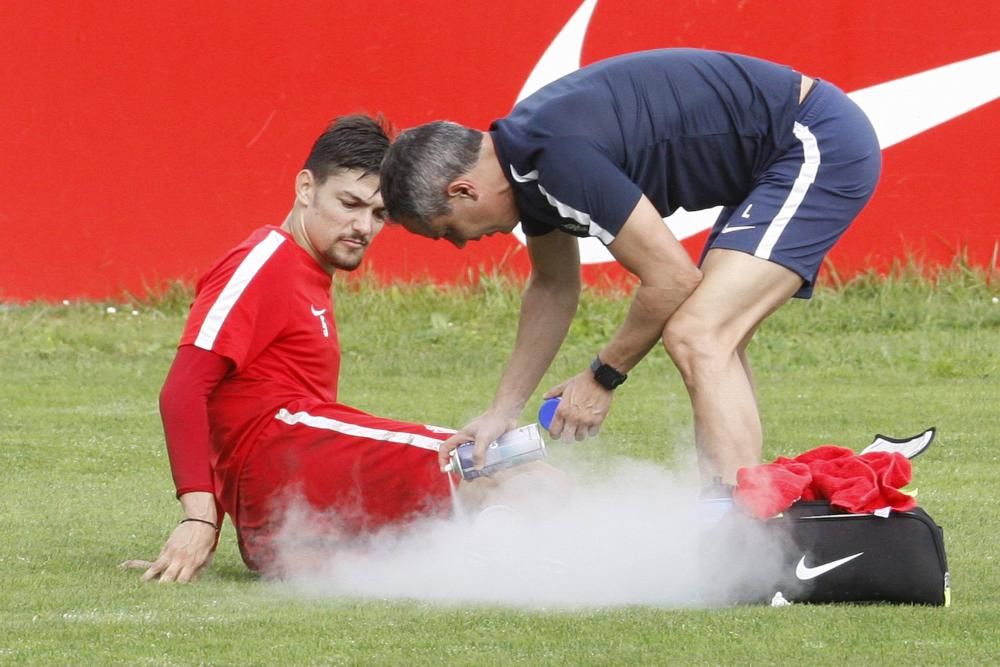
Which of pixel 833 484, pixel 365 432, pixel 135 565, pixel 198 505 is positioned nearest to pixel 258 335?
pixel 365 432

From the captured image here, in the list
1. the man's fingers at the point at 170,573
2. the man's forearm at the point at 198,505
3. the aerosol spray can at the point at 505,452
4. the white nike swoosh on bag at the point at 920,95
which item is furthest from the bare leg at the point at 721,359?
the white nike swoosh on bag at the point at 920,95

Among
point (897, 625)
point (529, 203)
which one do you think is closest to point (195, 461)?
point (529, 203)

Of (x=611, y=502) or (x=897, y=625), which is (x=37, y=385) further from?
(x=897, y=625)

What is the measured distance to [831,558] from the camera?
4664 mm

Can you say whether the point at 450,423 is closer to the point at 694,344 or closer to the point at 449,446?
the point at 449,446

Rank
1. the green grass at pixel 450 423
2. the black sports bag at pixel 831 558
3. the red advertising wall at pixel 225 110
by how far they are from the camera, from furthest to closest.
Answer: the red advertising wall at pixel 225 110 < the black sports bag at pixel 831 558 < the green grass at pixel 450 423

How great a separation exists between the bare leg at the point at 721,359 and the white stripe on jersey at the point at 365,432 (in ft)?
2.87

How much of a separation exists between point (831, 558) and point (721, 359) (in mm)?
666

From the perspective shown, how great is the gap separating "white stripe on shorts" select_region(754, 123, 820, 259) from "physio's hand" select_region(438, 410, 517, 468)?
940 mm

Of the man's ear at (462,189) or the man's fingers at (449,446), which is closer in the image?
the man's ear at (462,189)

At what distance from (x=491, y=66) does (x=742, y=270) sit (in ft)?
23.9

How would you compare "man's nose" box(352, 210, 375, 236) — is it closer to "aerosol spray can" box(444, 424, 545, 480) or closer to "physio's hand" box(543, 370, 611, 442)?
"aerosol spray can" box(444, 424, 545, 480)

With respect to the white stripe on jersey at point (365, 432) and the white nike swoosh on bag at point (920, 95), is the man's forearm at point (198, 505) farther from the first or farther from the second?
the white nike swoosh on bag at point (920, 95)

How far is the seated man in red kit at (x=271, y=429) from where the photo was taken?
5.18 m
